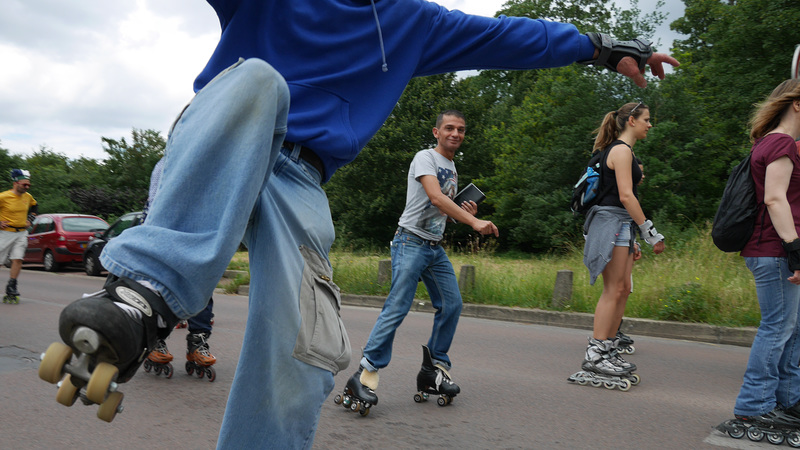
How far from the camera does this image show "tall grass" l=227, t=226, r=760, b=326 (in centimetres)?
816

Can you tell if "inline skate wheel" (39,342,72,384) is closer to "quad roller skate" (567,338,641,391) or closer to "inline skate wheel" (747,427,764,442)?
"inline skate wheel" (747,427,764,442)

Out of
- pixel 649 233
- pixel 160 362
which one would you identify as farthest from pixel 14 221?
pixel 649 233

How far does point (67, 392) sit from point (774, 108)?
4.20m

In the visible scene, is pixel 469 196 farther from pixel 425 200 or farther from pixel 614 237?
pixel 614 237

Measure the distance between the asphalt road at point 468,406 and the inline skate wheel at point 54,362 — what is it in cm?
261

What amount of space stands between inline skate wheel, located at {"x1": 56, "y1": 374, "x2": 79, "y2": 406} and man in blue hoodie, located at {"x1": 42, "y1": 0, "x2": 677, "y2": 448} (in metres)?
0.08

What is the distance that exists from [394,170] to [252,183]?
3089 centimetres

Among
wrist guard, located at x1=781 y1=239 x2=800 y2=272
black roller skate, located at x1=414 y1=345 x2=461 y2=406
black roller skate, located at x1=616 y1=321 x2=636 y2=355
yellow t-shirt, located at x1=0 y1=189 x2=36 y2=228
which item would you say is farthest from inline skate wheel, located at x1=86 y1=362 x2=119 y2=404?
yellow t-shirt, located at x1=0 y1=189 x2=36 y2=228

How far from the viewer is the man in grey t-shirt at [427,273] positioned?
14.9 feet

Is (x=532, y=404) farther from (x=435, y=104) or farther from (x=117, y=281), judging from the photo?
(x=435, y=104)

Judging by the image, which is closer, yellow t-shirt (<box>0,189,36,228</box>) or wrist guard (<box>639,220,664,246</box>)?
wrist guard (<box>639,220,664,246</box>)

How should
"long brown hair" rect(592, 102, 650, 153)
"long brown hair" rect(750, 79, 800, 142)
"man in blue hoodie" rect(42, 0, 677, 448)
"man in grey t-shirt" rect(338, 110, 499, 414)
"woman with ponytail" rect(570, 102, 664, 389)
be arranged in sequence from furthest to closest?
"long brown hair" rect(592, 102, 650, 153) < "woman with ponytail" rect(570, 102, 664, 389) < "man in grey t-shirt" rect(338, 110, 499, 414) < "long brown hair" rect(750, 79, 800, 142) < "man in blue hoodie" rect(42, 0, 677, 448)

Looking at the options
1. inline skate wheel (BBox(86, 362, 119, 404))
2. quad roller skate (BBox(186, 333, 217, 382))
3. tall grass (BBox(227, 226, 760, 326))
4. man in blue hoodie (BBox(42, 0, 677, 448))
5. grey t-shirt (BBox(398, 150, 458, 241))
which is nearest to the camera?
inline skate wheel (BBox(86, 362, 119, 404))

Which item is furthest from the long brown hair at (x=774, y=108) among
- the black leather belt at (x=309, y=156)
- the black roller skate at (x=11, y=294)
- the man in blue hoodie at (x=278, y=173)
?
the black roller skate at (x=11, y=294)
